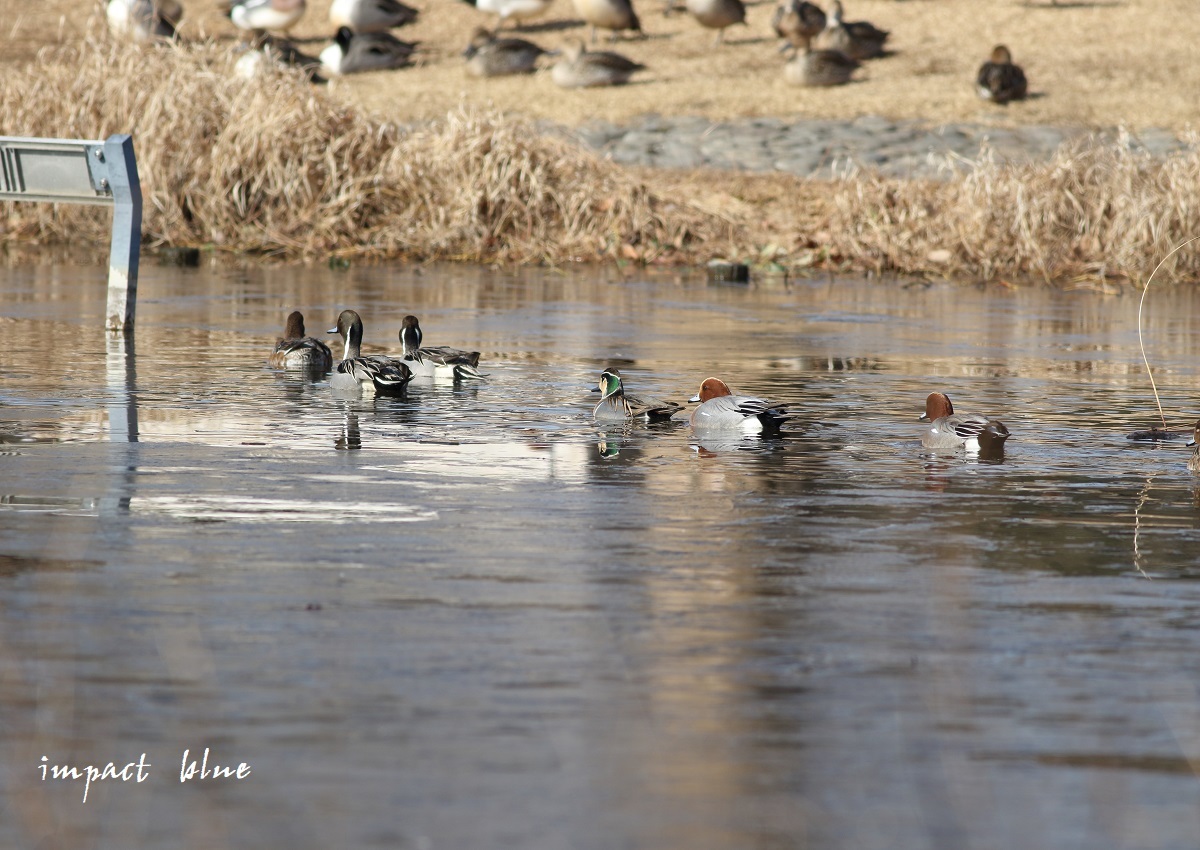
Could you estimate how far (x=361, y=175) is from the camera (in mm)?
24125

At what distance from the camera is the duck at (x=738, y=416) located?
9852mm

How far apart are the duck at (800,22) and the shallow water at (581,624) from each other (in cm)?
3084

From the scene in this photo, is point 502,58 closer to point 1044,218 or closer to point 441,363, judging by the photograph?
point 1044,218

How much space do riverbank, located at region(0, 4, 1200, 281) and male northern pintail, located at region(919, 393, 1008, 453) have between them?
526 inches

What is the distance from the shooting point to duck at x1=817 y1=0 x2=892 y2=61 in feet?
134

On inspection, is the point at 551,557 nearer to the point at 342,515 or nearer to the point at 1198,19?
the point at 342,515

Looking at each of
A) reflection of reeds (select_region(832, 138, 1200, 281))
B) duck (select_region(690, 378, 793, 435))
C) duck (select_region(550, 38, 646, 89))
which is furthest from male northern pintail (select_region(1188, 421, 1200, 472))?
duck (select_region(550, 38, 646, 89))

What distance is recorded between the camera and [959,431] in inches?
371

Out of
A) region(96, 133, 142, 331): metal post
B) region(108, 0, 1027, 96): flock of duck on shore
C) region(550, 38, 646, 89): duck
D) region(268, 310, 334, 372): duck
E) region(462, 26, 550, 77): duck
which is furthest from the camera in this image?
region(462, 26, 550, 77): duck

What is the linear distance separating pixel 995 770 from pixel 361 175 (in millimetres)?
20481

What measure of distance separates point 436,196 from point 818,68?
53.6ft

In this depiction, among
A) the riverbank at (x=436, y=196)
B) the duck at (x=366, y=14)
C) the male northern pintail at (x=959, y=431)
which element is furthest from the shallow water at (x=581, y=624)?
the duck at (x=366, y=14)

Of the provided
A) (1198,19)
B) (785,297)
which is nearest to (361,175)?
(785,297)

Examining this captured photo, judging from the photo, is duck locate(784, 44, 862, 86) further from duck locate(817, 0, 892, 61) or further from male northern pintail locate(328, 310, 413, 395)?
male northern pintail locate(328, 310, 413, 395)
